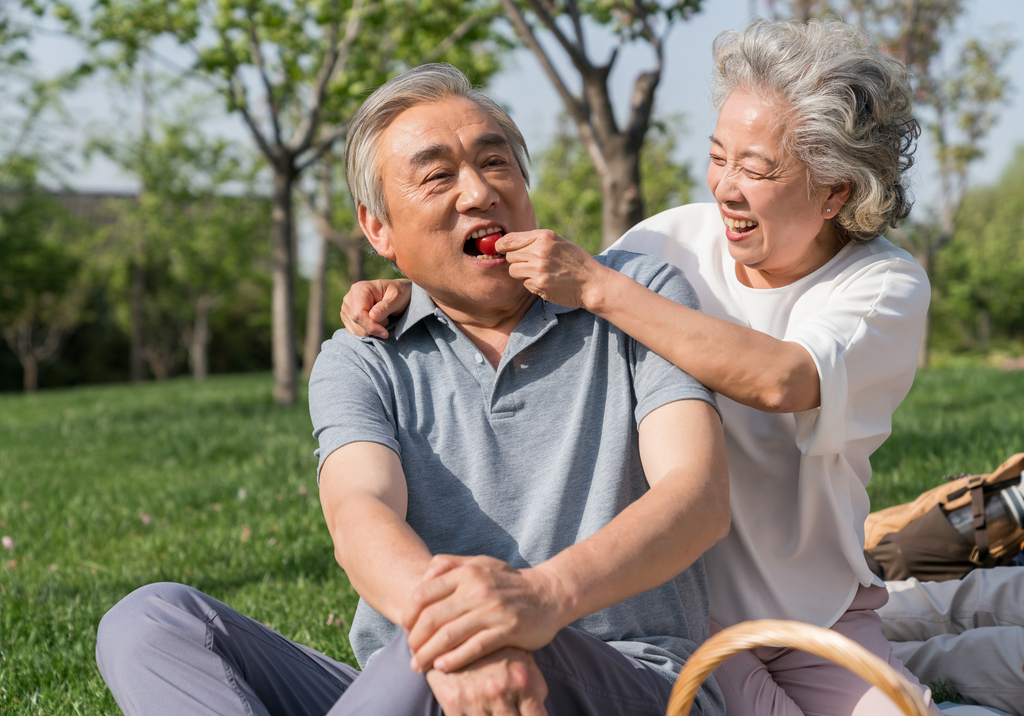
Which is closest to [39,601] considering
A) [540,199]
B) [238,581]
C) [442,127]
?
[238,581]

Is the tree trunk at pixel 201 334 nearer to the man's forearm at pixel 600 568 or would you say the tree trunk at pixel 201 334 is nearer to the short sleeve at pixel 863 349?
the short sleeve at pixel 863 349

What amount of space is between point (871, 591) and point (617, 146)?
4940 mm

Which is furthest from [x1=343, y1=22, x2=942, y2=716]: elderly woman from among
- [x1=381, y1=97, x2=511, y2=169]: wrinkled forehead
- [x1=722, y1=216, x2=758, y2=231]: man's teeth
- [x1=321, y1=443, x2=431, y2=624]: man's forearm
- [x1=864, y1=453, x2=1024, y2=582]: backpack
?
[x1=864, y1=453, x2=1024, y2=582]: backpack

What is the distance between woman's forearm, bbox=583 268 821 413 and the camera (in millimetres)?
2111

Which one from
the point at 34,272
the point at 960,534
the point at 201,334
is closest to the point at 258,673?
the point at 960,534

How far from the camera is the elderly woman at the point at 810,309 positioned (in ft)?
7.75

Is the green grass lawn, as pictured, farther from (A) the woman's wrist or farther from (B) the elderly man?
(A) the woman's wrist

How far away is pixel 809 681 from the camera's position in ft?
8.11

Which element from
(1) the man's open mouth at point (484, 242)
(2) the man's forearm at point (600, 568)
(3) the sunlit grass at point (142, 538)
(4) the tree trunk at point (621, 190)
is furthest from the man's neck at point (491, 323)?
(4) the tree trunk at point (621, 190)

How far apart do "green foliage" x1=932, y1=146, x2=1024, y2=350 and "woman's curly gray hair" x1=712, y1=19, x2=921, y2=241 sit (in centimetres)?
3258

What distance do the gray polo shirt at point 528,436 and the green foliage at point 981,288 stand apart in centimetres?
3324

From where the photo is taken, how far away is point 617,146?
6.91 metres

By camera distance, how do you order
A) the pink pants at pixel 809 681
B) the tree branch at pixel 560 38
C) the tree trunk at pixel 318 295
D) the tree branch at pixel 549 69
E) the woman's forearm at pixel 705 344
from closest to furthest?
1. the woman's forearm at pixel 705 344
2. the pink pants at pixel 809 681
3. the tree branch at pixel 560 38
4. the tree branch at pixel 549 69
5. the tree trunk at pixel 318 295

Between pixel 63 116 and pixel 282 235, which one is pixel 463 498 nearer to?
pixel 282 235
